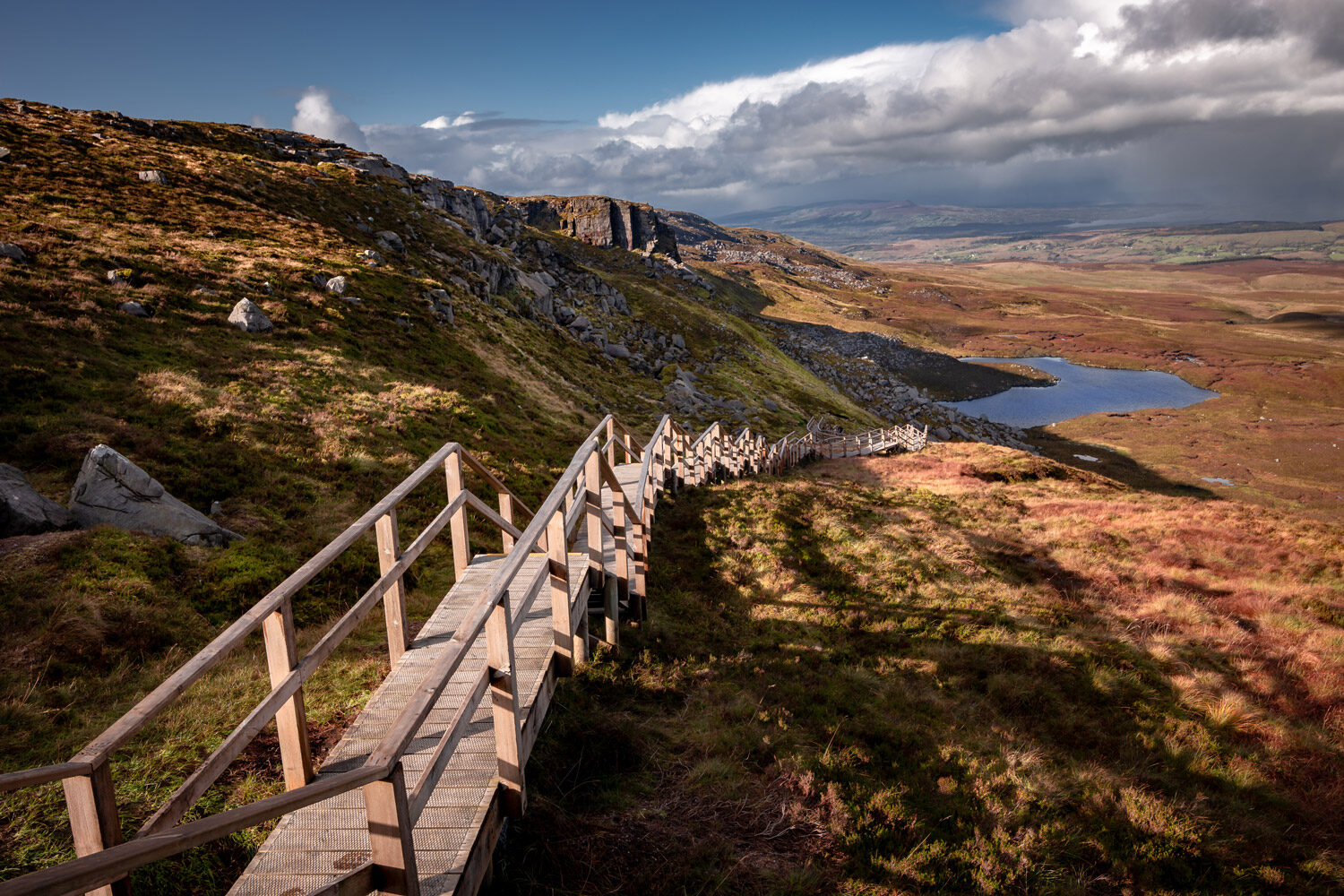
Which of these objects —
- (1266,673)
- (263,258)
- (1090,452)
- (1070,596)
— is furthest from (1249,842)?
(1090,452)

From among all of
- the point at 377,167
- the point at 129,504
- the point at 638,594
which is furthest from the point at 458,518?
the point at 377,167

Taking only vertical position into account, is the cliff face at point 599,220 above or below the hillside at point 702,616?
above

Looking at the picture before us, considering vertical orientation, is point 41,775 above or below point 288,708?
above

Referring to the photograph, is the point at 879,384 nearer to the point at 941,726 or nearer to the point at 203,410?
the point at 203,410

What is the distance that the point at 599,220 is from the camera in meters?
105

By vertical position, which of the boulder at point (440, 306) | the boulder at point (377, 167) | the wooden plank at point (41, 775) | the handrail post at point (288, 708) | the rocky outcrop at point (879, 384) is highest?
the boulder at point (377, 167)

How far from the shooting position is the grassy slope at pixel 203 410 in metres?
5.34

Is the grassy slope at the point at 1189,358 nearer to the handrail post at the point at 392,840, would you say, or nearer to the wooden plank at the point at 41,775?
the handrail post at the point at 392,840

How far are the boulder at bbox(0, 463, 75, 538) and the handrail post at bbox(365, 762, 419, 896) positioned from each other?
845 centimetres

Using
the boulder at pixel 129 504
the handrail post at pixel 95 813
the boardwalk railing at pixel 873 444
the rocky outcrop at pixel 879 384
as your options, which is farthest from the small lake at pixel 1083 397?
the handrail post at pixel 95 813

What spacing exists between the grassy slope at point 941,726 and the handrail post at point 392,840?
4.38 ft

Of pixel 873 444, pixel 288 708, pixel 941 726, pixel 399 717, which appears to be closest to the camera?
pixel 399 717

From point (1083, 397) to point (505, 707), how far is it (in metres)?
135

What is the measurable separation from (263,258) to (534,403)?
41.6ft
